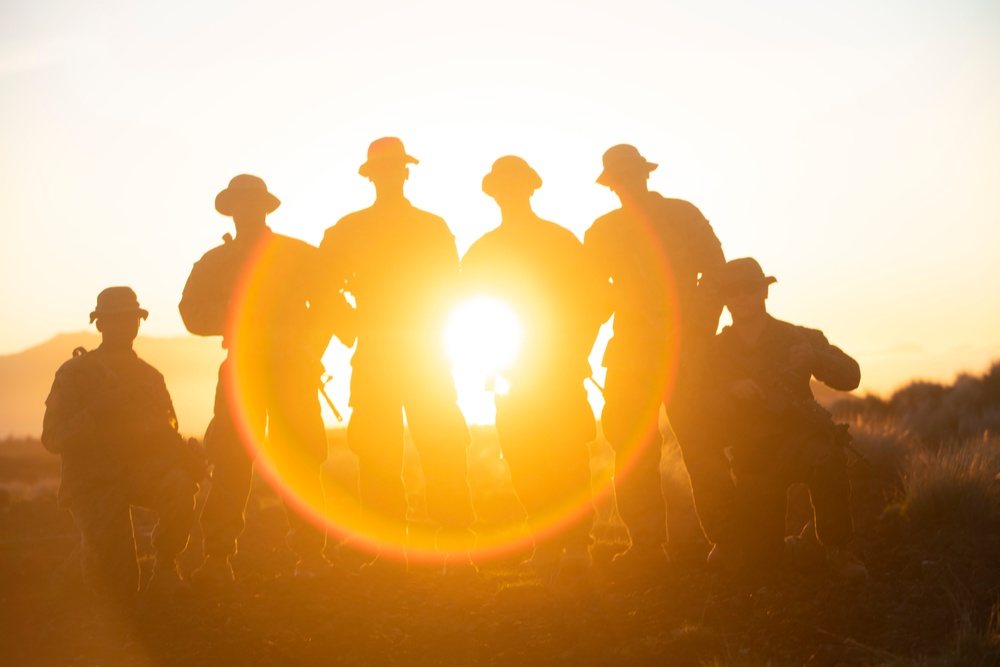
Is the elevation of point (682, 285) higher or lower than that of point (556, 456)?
higher

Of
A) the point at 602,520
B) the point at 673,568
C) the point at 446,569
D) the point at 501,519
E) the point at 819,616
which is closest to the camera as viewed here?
the point at 819,616

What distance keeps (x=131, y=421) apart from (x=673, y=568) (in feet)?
13.9

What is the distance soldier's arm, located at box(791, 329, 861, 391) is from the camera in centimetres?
632

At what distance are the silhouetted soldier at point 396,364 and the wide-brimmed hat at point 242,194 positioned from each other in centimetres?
68

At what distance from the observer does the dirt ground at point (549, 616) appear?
216 inches

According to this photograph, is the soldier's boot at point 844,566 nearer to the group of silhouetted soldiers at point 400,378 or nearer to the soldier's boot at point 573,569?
the group of silhouetted soldiers at point 400,378

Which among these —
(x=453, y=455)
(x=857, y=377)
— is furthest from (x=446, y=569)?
(x=857, y=377)

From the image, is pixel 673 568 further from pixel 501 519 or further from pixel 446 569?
pixel 501 519

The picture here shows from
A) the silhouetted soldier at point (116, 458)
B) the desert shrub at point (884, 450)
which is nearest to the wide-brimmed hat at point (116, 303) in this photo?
the silhouetted soldier at point (116, 458)

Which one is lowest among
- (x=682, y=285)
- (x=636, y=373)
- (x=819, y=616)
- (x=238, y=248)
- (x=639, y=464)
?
(x=819, y=616)

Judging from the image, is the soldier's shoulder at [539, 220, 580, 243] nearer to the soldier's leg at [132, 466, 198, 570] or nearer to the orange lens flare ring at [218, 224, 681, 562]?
the orange lens flare ring at [218, 224, 681, 562]

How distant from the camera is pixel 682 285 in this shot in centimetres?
763

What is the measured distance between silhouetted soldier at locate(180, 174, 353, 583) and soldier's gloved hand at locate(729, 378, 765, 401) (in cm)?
308

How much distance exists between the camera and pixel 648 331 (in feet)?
24.7
